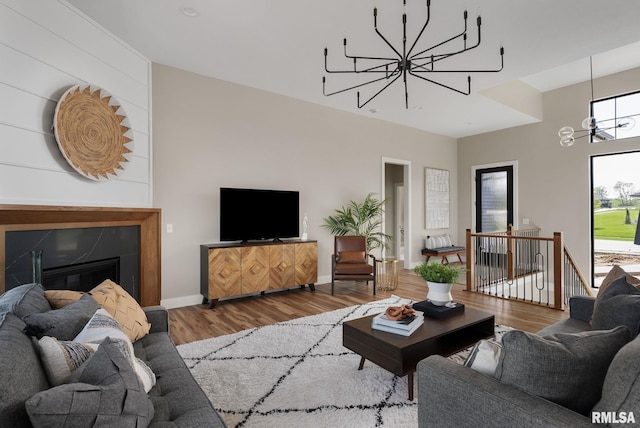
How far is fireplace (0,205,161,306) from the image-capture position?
7.86 feet

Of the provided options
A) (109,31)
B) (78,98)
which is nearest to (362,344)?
(78,98)

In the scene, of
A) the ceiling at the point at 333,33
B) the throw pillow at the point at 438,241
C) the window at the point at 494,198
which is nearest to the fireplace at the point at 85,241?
the ceiling at the point at 333,33

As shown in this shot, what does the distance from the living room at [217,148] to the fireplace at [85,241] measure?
167 mm

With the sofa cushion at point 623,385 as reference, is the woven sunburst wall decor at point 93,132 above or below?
above

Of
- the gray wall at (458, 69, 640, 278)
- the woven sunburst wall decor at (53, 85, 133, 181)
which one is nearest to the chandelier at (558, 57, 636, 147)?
the gray wall at (458, 69, 640, 278)

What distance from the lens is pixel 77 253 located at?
296cm

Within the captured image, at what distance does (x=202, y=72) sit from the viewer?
4.32m

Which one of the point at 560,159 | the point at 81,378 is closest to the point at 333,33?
the point at 81,378

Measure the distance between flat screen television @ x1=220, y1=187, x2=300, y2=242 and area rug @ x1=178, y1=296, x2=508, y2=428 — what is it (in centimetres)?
164

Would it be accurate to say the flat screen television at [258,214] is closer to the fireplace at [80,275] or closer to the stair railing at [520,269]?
the fireplace at [80,275]

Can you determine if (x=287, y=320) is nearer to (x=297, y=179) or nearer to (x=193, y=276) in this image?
(x=193, y=276)

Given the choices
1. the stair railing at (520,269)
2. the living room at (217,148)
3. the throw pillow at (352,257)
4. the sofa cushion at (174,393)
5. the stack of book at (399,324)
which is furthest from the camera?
the throw pillow at (352,257)

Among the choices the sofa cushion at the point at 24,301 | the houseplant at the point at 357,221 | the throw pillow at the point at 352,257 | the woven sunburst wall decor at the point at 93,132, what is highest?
the woven sunburst wall decor at the point at 93,132

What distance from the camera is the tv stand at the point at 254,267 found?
4.18 metres
